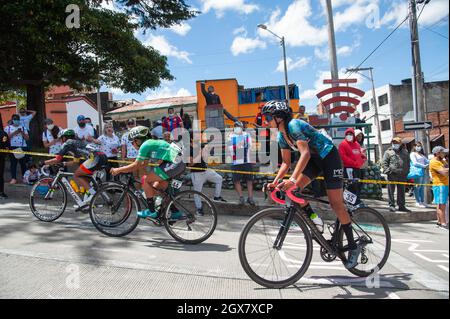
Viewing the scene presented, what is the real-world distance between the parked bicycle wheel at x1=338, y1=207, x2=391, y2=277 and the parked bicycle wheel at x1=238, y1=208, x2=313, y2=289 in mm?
527

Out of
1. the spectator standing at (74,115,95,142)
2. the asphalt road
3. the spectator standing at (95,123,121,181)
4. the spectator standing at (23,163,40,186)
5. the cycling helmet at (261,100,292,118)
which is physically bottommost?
the asphalt road

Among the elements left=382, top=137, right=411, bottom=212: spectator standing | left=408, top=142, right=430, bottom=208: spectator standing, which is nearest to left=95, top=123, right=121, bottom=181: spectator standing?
left=382, top=137, right=411, bottom=212: spectator standing

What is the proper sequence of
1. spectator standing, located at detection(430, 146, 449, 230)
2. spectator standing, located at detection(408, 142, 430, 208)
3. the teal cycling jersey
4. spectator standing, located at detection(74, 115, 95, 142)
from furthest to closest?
1. spectator standing, located at detection(408, 142, 430, 208)
2. spectator standing, located at detection(74, 115, 95, 142)
3. spectator standing, located at detection(430, 146, 449, 230)
4. the teal cycling jersey

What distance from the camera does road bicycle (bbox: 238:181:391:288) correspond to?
368cm

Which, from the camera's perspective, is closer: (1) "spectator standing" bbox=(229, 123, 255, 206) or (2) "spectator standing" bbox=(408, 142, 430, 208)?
(1) "spectator standing" bbox=(229, 123, 255, 206)

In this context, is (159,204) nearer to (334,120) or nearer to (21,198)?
(21,198)

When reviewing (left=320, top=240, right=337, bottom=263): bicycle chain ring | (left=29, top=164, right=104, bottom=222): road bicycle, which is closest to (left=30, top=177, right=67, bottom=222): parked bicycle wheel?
(left=29, top=164, right=104, bottom=222): road bicycle

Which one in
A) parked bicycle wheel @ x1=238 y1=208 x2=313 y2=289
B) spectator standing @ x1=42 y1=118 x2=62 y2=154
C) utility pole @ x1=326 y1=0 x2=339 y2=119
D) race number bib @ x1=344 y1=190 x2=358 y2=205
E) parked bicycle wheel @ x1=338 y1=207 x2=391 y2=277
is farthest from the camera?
utility pole @ x1=326 y1=0 x2=339 y2=119

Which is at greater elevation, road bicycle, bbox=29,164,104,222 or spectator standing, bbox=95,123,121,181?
spectator standing, bbox=95,123,121,181

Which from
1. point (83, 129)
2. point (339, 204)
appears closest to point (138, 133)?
point (339, 204)

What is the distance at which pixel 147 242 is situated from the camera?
5453 millimetres

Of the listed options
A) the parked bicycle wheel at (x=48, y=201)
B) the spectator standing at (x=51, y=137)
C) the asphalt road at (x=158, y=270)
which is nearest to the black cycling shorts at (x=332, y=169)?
the asphalt road at (x=158, y=270)

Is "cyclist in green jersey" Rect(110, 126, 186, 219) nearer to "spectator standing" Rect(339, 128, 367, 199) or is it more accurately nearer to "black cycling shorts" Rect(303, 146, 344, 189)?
"black cycling shorts" Rect(303, 146, 344, 189)

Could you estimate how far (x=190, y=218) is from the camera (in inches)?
214
